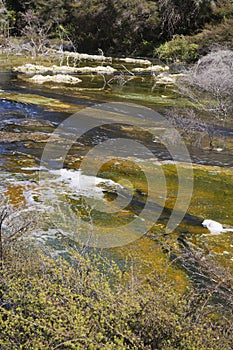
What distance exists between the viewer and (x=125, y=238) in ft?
17.8

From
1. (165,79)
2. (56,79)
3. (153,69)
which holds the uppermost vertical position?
(153,69)

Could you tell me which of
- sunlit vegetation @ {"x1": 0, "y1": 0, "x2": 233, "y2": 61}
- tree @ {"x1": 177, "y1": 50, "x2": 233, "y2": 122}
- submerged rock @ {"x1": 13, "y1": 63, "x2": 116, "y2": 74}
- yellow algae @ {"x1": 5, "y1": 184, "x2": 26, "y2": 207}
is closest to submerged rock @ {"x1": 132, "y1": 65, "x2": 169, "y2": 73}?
submerged rock @ {"x1": 13, "y1": 63, "x2": 116, "y2": 74}

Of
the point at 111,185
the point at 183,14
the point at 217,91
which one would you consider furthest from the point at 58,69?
the point at 111,185

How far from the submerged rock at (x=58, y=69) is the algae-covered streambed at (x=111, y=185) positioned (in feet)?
29.9

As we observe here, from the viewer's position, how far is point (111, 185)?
7.20 m

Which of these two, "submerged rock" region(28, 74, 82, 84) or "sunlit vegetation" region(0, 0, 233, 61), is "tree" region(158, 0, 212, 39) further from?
"submerged rock" region(28, 74, 82, 84)

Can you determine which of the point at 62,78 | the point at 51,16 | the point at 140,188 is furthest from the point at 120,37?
the point at 140,188

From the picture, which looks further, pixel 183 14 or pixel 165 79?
pixel 183 14

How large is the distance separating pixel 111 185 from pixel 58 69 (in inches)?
677

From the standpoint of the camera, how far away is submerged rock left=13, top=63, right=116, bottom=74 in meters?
22.2

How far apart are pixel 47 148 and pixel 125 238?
180 inches

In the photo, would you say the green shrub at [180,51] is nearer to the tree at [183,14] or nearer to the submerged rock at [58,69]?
the tree at [183,14]

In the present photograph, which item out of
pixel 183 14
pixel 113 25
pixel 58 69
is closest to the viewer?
pixel 58 69

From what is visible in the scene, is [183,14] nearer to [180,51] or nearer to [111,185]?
[180,51]
